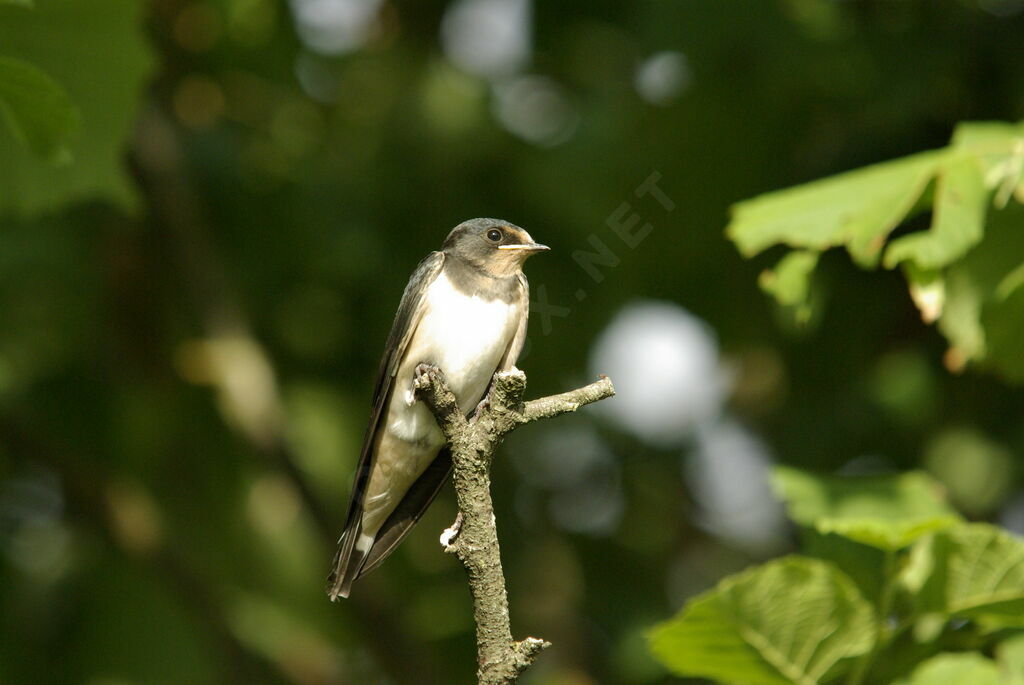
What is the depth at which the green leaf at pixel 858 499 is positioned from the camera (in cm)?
445

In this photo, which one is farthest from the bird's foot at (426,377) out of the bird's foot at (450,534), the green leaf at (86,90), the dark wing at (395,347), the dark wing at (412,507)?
the green leaf at (86,90)

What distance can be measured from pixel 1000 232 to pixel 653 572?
429 cm

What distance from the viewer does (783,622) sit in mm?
3822

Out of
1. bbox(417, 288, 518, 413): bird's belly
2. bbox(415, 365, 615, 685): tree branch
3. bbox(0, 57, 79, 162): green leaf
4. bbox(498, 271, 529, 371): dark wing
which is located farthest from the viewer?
bbox(498, 271, 529, 371): dark wing

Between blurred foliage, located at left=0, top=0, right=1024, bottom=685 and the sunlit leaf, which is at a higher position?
Result: blurred foliage, located at left=0, top=0, right=1024, bottom=685

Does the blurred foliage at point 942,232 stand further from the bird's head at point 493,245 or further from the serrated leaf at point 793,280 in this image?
the bird's head at point 493,245

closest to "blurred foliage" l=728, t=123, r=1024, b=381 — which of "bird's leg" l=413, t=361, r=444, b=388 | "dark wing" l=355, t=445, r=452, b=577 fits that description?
"dark wing" l=355, t=445, r=452, b=577

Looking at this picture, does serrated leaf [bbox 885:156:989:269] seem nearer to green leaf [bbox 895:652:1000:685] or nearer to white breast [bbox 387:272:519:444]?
green leaf [bbox 895:652:1000:685]

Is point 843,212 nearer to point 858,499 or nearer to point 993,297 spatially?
point 993,297

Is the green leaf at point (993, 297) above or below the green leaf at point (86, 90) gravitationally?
below

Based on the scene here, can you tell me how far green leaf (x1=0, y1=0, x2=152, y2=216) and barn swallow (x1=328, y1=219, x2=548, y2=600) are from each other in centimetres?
149

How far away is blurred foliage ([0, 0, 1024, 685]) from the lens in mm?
6926

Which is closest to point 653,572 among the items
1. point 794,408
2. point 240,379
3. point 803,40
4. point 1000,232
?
point 794,408

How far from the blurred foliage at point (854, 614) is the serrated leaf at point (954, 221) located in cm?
92
